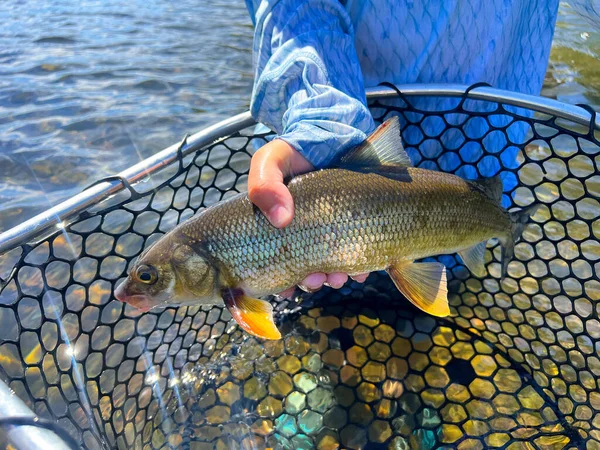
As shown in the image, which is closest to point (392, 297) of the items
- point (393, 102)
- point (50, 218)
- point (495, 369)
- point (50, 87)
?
point (495, 369)

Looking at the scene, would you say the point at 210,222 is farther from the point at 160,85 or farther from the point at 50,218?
the point at 160,85

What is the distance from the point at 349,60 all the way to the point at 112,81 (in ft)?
17.3

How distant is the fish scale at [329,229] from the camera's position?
1.93 meters

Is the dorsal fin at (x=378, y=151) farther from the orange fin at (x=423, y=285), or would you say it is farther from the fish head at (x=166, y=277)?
the fish head at (x=166, y=277)

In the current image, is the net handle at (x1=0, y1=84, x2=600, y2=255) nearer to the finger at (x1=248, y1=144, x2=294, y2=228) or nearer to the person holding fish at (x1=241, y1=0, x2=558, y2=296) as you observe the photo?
the person holding fish at (x1=241, y1=0, x2=558, y2=296)

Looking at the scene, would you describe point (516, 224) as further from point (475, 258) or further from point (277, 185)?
point (277, 185)

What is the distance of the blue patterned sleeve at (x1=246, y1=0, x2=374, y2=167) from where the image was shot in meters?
2.06

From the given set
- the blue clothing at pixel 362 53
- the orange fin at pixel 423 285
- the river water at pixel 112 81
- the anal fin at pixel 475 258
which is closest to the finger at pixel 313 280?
the orange fin at pixel 423 285

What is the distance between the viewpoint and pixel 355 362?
116 inches

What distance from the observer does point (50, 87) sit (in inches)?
248

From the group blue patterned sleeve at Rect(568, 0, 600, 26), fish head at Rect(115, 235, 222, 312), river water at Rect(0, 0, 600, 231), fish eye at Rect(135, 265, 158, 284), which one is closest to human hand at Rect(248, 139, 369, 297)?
fish head at Rect(115, 235, 222, 312)

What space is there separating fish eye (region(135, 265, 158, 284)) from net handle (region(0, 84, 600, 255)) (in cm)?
45

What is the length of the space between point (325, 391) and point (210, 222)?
1340mm

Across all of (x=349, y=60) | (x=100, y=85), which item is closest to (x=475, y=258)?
(x=349, y=60)
